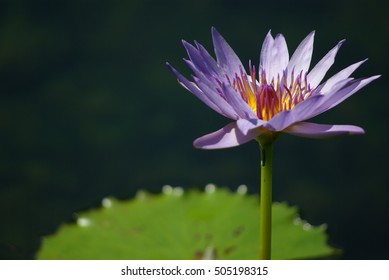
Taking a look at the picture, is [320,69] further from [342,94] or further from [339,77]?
[342,94]

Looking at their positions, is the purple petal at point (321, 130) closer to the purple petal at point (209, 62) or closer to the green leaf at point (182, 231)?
the purple petal at point (209, 62)

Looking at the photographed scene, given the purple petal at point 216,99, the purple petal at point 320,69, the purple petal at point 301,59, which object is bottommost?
the purple petal at point 216,99

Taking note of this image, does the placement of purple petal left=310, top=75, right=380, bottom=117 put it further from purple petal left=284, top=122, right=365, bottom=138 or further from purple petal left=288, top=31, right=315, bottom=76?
purple petal left=288, top=31, right=315, bottom=76

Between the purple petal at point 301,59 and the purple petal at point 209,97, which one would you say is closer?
the purple petal at point 209,97

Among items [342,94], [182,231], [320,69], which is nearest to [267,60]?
[320,69]

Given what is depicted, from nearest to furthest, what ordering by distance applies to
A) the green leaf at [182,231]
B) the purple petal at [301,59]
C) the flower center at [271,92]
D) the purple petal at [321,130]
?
the purple petal at [321,130] → the flower center at [271,92] → the purple petal at [301,59] → the green leaf at [182,231]

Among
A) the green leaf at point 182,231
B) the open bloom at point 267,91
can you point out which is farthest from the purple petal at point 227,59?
the green leaf at point 182,231

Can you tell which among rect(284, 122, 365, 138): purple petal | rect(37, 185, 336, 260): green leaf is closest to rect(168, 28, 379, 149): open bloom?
rect(284, 122, 365, 138): purple petal
